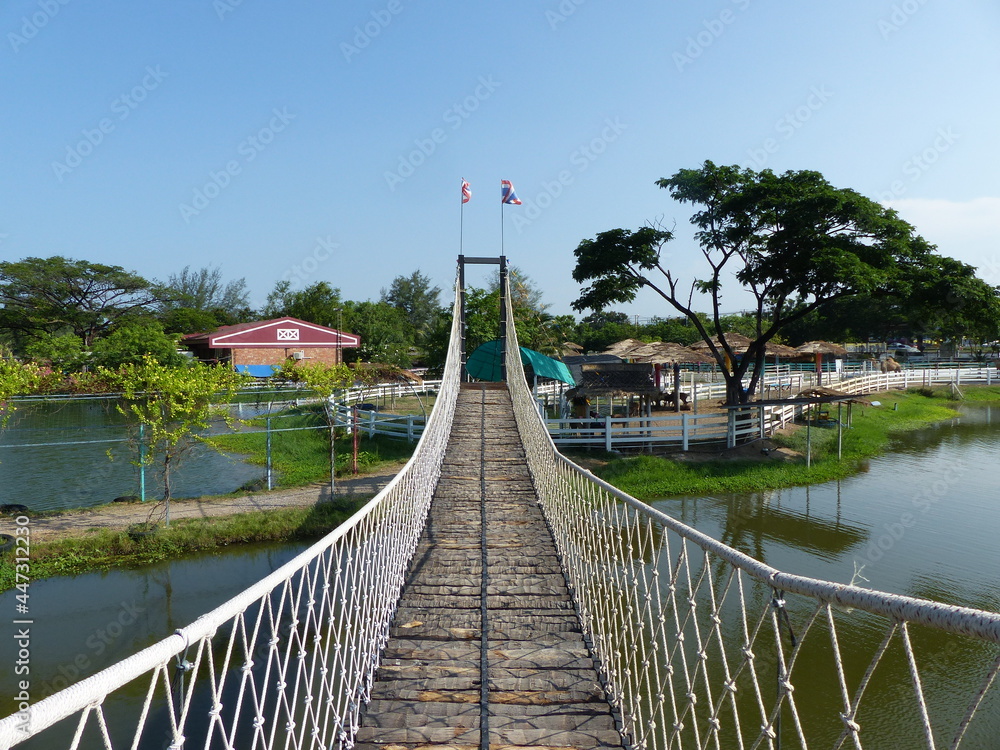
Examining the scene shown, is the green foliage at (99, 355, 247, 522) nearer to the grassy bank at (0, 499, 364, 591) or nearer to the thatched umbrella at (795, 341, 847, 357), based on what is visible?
the grassy bank at (0, 499, 364, 591)

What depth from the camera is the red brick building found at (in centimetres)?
2688

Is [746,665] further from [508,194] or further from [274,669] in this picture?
[508,194]

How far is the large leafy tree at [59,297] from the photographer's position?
27.7 metres

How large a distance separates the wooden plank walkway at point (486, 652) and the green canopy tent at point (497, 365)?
8.28 m

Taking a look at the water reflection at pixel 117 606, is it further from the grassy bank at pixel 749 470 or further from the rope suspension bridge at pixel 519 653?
the grassy bank at pixel 749 470

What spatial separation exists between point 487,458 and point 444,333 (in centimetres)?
1408

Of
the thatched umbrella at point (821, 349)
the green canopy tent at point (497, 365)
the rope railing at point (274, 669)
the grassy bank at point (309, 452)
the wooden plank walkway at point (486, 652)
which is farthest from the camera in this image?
the thatched umbrella at point (821, 349)

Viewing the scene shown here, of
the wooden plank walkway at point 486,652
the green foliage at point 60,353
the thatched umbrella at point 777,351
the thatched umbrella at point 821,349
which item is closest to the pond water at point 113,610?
the wooden plank walkway at point 486,652

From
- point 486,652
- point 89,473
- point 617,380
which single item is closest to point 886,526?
point 617,380

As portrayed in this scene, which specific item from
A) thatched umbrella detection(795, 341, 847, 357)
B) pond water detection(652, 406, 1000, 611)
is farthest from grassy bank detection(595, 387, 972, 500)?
thatched umbrella detection(795, 341, 847, 357)

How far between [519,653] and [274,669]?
2.99 metres

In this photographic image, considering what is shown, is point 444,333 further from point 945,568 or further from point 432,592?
point 432,592

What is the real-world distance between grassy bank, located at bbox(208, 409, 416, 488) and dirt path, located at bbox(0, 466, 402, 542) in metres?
0.70

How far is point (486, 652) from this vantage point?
9.32 feet
